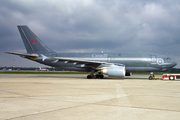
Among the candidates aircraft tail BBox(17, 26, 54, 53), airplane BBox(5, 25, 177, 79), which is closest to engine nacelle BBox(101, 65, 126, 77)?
airplane BBox(5, 25, 177, 79)

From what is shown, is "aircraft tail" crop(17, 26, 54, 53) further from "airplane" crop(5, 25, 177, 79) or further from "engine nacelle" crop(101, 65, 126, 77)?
"engine nacelle" crop(101, 65, 126, 77)

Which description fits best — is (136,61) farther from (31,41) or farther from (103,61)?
(31,41)

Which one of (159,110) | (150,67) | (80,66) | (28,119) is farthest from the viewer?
(80,66)

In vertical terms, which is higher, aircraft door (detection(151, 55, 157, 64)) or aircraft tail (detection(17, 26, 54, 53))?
aircraft tail (detection(17, 26, 54, 53))

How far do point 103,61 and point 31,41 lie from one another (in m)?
11.9

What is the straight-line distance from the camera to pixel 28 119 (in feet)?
15.9

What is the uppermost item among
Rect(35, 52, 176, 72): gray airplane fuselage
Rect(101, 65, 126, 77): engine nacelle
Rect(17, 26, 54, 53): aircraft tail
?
Rect(17, 26, 54, 53): aircraft tail

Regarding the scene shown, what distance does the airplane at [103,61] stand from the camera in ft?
82.5

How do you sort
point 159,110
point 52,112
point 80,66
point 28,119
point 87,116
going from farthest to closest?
point 80,66 → point 159,110 → point 52,112 → point 87,116 → point 28,119

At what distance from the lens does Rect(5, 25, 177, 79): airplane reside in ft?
82.5

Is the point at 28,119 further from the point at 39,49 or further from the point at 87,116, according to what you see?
the point at 39,49

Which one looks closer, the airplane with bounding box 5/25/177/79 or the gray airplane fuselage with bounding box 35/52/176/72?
the airplane with bounding box 5/25/177/79

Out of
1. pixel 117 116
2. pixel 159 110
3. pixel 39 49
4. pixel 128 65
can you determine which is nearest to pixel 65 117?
pixel 117 116

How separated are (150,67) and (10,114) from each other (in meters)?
22.5
